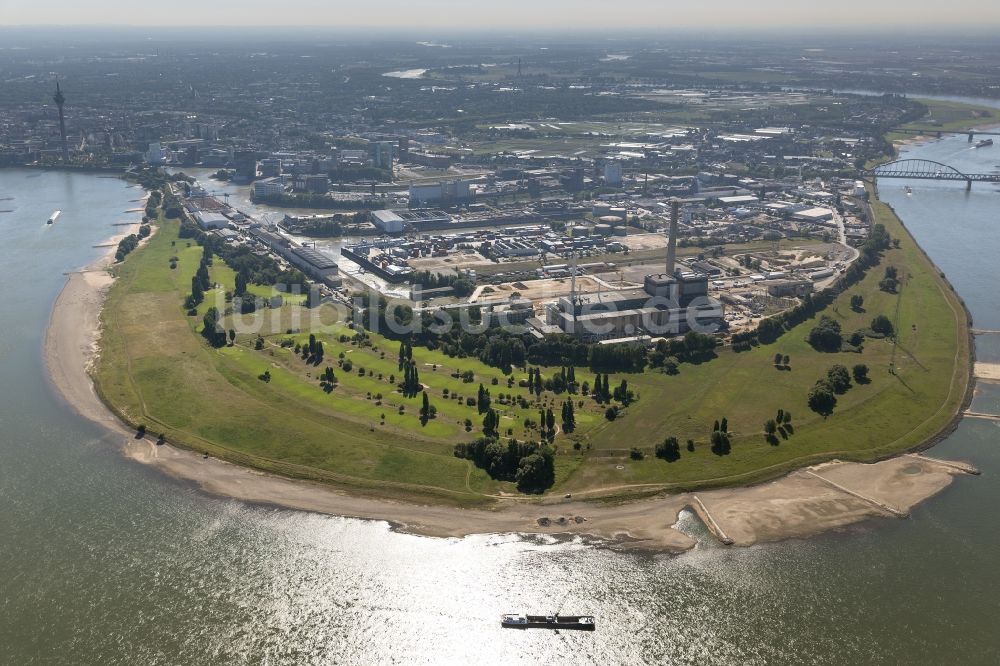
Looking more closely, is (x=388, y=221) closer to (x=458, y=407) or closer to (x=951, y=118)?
(x=458, y=407)

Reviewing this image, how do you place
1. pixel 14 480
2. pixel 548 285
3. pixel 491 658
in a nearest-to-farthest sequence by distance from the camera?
1. pixel 491 658
2. pixel 14 480
3. pixel 548 285

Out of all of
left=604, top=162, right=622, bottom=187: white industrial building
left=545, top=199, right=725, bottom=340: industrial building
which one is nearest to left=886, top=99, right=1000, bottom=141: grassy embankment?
left=604, top=162, right=622, bottom=187: white industrial building

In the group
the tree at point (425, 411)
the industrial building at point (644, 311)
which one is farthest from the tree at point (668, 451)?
the industrial building at point (644, 311)

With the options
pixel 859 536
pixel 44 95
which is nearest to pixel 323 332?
pixel 859 536

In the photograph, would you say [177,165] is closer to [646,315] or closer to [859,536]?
[646,315]

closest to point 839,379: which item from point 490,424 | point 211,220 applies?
point 490,424

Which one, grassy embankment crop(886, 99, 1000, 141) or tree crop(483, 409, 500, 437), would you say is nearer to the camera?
tree crop(483, 409, 500, 437)

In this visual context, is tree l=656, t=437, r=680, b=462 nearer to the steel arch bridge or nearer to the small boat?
the small boat
